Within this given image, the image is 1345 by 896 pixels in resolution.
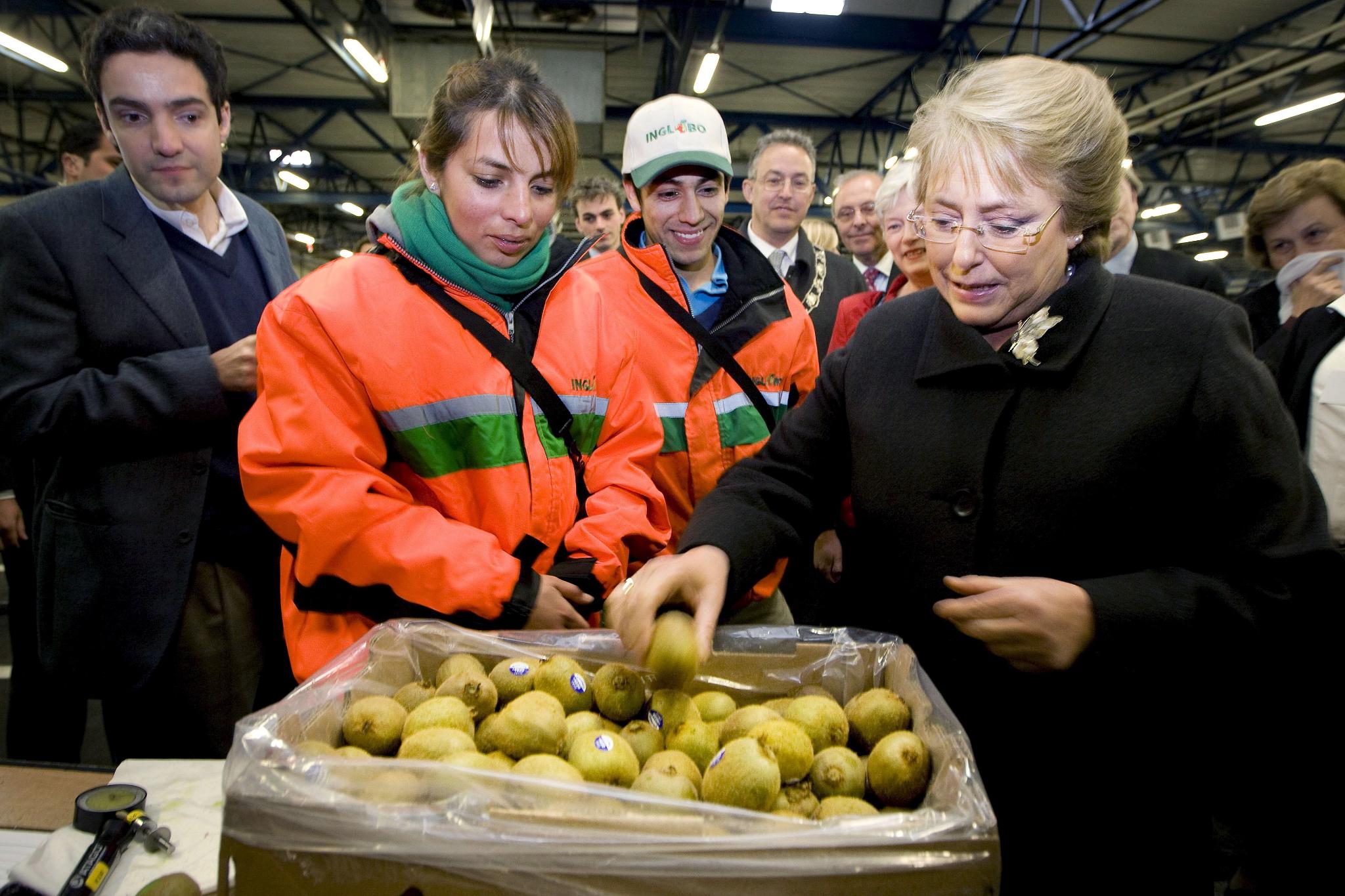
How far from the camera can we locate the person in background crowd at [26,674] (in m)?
2.24

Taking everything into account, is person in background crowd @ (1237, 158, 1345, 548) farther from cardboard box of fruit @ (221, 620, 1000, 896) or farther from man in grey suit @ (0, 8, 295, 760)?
man in grey suit @ (0, 8, 295, 760)

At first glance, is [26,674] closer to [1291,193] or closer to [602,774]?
[602,774]

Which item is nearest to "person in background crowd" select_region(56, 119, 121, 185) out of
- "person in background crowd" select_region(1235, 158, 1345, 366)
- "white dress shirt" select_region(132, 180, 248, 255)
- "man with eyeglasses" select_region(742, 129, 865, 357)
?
"white dress shirt" select_region(132, 180, 248, 255)

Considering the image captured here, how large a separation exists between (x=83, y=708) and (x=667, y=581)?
80.8 inches

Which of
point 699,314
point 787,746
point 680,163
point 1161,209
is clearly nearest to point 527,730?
point 787,746

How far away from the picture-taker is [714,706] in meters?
1.17

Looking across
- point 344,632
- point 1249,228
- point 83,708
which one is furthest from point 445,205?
point 1249,228

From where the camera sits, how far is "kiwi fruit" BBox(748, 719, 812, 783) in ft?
3.26

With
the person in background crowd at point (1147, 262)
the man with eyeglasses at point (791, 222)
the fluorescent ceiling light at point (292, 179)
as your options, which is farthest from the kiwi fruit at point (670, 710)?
the fluorescent ceiling light at point (292, 179)

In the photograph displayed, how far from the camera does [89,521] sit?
5.71ft

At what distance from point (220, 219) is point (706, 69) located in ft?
24.5

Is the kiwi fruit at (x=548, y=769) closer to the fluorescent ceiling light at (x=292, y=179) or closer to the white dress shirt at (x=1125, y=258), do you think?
the white dress shirt at (x=1125, y=258)

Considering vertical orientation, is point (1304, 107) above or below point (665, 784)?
above

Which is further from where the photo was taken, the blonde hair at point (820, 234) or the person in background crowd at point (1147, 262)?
the blonde hair at point (820, 234)
